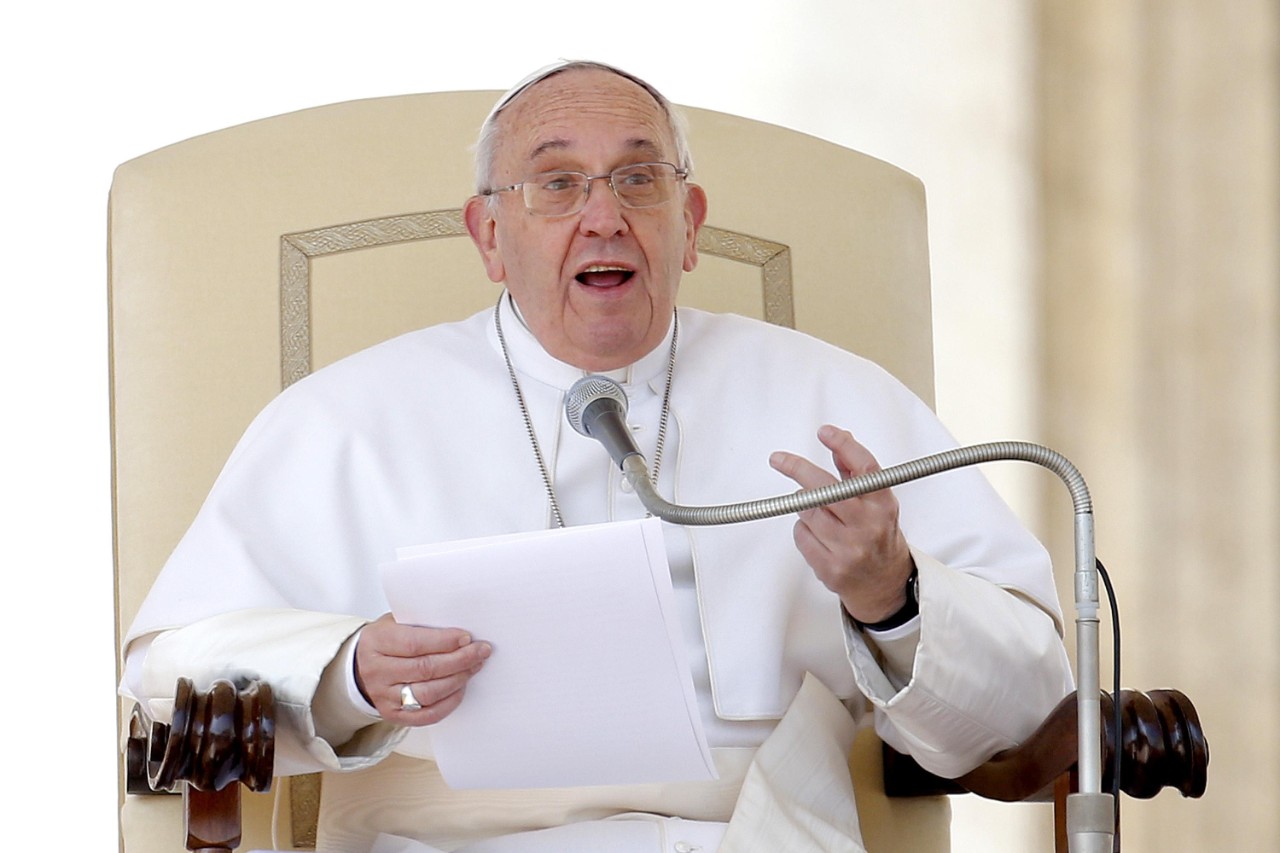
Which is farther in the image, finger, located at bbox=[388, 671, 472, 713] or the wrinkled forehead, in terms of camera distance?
the wrinkled forehead

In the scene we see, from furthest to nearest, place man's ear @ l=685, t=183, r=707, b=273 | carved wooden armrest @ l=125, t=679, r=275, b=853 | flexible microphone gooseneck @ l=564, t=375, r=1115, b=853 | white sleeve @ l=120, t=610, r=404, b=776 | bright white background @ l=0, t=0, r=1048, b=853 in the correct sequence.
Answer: bright white background @ l=0, t=0, r=1048, b=853 < man's ear @ l=685, t=183, r=707, b=273 < white sleeve @ l=120, t=610, r=404, b=776 < carved wooden armrest @ l=125, t=679, r=275, b=853 < flexible microphone gooseneck @ l=564, t=375, r=1115, b=853

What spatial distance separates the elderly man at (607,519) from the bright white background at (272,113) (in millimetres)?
1321

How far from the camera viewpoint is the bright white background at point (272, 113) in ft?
12.0

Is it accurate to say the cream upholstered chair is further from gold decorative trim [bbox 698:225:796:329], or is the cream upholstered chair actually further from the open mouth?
the open mouth

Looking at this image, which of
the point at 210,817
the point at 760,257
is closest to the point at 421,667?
the point at 210,817

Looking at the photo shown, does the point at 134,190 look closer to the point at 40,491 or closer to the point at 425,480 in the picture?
the point at 425,480

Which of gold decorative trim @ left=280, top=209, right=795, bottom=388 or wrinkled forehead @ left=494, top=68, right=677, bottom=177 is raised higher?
wrinkled forehead @ left=494, top=68, right=677, bottom=177

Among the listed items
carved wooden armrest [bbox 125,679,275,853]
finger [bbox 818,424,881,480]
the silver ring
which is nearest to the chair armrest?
finger [bbox 818,424,881,480]

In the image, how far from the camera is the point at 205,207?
9.16 feet

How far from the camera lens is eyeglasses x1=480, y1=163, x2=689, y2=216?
2.49 metres

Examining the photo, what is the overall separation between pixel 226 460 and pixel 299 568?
0.38 m

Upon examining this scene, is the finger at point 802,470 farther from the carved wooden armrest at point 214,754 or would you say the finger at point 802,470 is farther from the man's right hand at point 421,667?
the carved wooden armrest at point 214,754

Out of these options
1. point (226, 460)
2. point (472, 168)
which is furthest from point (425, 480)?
point (472, 168)

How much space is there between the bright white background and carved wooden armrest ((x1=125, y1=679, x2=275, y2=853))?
191 cm
